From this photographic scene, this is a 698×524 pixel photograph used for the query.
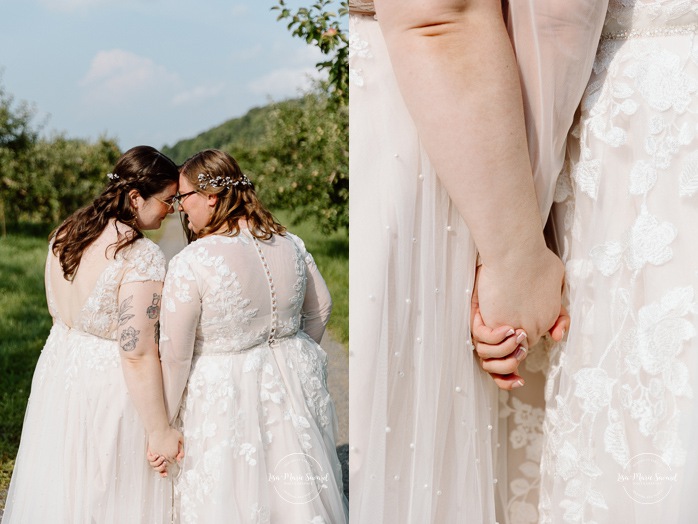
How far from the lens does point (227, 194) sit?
2.70 metres

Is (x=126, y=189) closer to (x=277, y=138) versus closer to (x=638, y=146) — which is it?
(x=638, y=146)

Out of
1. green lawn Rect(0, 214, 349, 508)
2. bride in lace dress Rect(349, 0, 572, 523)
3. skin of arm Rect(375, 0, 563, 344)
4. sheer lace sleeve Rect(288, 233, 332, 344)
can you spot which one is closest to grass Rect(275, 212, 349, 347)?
green lawn Rect(0, 214, 349, 508)

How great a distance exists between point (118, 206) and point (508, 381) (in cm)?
205

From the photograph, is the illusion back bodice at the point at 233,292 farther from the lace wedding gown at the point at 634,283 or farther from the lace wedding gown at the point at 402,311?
the lace wedding gown at the point at 634,283

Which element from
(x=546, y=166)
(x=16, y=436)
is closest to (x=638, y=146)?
(x=546, y=166)

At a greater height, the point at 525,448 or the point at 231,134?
the point at 231,134

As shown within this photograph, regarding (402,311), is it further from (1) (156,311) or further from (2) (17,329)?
(2) (17,329)

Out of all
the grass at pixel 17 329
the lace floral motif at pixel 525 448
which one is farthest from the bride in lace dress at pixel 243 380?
the grass at pixel 17 329

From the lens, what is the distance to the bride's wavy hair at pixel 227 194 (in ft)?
8.78

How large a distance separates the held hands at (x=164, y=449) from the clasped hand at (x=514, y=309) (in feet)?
5.67

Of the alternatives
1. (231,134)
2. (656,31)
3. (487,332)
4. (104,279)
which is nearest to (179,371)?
(104,279)

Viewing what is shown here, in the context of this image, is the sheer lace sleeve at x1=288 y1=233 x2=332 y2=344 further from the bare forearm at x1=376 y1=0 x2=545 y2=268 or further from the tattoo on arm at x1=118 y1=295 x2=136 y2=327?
the bare forearm at x1=376 y1=0 x2=545 y2=268

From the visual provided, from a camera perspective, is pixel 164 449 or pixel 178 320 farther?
pixel 164 449

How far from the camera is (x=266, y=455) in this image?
2.48 meters
